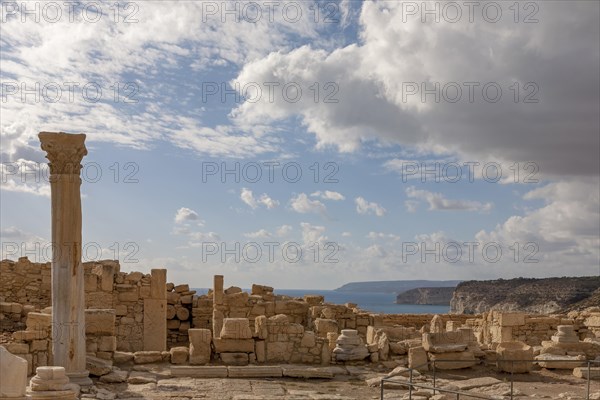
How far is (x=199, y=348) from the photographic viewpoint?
47.6ft

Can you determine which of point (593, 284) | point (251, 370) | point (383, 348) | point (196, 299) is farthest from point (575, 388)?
point (593, 284)

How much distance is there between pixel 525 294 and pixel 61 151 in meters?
49.4

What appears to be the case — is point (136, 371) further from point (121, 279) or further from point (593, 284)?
point (593, 284)

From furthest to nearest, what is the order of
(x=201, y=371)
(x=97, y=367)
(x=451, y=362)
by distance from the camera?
(x=451, y=362)
(x=201, y=371)
(x=97, y=367)

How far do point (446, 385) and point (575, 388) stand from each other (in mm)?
2495

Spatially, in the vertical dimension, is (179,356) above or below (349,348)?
below

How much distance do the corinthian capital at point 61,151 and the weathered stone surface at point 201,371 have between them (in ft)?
14.8

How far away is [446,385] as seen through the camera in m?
12.5

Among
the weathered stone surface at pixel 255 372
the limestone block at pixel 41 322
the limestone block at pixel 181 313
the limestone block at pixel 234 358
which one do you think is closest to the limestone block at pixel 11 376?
the limestone block at pixel 41 322

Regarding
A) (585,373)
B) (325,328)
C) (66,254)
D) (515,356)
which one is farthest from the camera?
(325,328)

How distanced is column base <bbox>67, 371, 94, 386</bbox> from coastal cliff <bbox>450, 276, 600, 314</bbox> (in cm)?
3740

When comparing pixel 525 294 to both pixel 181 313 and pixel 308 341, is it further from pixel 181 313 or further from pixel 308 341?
pixel 308 341

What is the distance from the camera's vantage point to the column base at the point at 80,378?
1188 centimetres

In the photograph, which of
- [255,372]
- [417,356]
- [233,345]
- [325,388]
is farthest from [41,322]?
[417,356]
